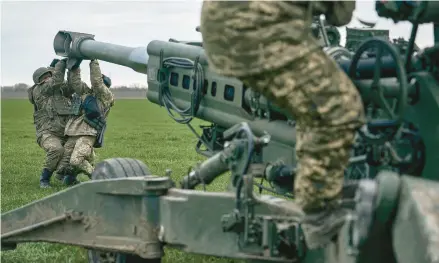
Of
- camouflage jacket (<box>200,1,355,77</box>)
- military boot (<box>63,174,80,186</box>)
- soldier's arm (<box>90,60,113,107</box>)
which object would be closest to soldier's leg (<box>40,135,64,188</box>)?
military boot (<box>63,174,80,186</box>)

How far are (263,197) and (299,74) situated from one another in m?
1.46

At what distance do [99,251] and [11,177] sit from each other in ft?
30.2

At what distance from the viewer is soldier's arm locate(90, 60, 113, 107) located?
47.2 ft

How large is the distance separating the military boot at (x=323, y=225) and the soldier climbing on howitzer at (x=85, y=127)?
407 inches

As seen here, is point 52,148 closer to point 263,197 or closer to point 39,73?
point 39,73

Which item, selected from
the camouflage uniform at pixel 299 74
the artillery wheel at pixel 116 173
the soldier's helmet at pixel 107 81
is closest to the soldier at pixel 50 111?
the soldier's helmet at pixel 107 81

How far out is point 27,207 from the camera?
7.25 metres

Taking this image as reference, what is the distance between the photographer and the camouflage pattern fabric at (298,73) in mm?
4723

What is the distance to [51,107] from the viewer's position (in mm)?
16266

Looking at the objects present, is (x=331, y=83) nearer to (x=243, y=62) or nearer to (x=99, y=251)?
(x=243, y=62)

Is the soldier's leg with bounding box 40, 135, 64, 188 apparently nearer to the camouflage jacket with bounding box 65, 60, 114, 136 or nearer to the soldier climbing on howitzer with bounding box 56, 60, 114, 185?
the soldier climbing on howitzer with bounding box 56, 60, 114, 185

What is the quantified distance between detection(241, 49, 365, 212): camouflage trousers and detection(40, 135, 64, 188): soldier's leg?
35.5ft

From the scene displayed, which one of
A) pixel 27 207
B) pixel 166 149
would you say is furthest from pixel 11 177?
pixel 27 207

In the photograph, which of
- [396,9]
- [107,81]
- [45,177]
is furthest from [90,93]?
[396,9]
